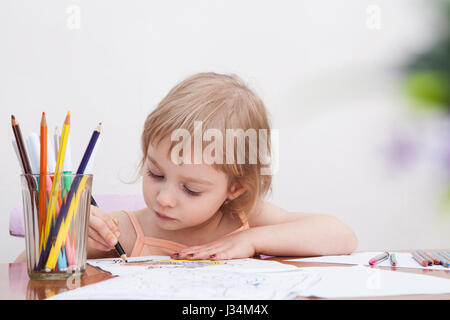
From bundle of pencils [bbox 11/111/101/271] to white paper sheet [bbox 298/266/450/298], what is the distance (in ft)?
0.78

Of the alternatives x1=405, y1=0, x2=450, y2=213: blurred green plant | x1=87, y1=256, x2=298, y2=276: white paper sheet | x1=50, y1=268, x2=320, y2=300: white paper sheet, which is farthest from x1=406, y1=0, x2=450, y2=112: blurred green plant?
x1=50, y1=268, x2=320, y2=300: white paper sheet

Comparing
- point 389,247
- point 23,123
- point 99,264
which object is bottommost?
point 389,247

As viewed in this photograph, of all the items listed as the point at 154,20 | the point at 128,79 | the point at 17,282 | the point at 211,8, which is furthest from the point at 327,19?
the point at 17,282

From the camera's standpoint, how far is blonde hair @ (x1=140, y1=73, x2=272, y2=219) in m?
0.83

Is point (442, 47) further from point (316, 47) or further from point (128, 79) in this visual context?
point (128, 79)

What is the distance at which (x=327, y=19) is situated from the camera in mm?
1909

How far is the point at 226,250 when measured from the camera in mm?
739

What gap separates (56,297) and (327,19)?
5.42 feet

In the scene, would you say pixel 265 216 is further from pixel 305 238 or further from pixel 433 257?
pixel 433 257

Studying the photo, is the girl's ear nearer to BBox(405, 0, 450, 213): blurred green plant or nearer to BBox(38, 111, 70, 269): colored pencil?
BBox(38, 111, 70, 269): colored pencil

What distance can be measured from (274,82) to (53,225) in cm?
137

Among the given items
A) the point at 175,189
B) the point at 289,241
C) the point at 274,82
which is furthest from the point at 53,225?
the point at 274,82

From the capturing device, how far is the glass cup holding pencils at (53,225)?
0.54 metres

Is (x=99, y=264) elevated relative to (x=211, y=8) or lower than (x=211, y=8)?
lower
